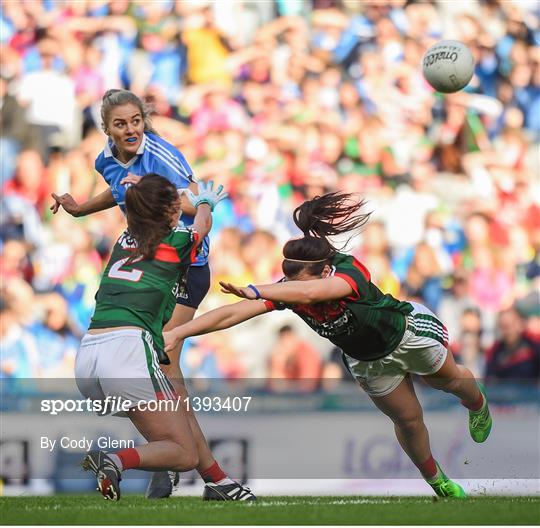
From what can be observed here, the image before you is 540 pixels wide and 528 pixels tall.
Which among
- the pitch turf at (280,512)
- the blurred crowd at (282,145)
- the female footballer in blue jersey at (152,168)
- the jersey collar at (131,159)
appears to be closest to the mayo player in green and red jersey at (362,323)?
the pitch turf at (280,512)

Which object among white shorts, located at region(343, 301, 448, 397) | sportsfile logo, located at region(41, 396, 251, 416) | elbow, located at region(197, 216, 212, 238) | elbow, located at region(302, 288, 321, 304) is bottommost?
sportsfile logo, located at region(41, 396, 251, 416)

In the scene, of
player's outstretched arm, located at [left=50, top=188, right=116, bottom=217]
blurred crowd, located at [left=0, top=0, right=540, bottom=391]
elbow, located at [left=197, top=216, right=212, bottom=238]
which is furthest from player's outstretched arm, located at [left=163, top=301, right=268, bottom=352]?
blurred crowd, located at [left=0, top=0, right=540, bottom=391]

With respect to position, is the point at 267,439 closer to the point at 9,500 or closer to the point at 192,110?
the point at 9,500

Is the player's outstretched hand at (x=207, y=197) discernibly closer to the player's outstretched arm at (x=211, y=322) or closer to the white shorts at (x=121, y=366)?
the player's outstretched arm at (x=211, y=322)

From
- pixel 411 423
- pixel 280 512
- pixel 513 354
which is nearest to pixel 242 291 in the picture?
pixel 280 512

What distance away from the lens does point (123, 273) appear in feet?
17.8

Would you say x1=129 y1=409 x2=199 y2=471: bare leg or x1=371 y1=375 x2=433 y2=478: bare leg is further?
x1=371 y1=375 x2=433 y2=478: bare leg

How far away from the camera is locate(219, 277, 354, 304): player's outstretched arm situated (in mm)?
5402

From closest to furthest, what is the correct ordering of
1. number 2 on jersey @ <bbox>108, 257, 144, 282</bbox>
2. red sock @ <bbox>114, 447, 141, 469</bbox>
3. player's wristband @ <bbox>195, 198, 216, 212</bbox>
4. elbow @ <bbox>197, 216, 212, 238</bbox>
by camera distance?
red sock @ <bbox>114, 447, 141, 469</bbox> → number 2 on jersey @ <bbox>108, 257, 144, 282</bbox> → elbow @ <bbox>197, 216, 212, 238</bbox> → player's wristband @ <bbox>195, 198, 216, 212</bbox>

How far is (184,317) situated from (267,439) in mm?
2075

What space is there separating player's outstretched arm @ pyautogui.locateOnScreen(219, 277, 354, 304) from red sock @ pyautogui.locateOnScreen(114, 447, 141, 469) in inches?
34.7

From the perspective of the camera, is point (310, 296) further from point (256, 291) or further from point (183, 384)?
point (183, 384)

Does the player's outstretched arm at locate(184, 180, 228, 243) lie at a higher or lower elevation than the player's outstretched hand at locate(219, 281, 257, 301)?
higher

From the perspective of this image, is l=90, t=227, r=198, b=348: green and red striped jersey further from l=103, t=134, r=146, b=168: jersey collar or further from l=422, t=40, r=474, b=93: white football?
l=422, t=40, r=474, b=93: white football
